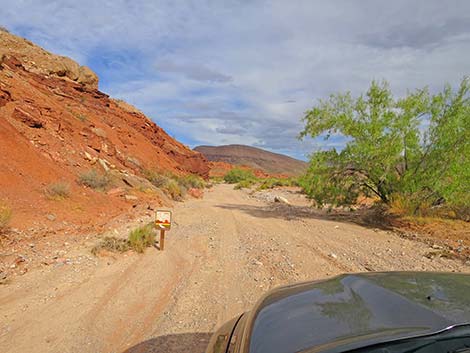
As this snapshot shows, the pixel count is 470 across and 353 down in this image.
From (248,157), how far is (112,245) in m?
131

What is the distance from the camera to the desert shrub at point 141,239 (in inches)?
277

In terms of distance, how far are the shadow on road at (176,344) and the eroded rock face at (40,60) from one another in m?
24.1

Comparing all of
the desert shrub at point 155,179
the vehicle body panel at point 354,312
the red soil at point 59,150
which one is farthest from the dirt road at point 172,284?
the desert shrub at point 155,179

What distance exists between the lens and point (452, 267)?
635 cm

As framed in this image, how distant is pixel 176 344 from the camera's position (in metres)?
3.62

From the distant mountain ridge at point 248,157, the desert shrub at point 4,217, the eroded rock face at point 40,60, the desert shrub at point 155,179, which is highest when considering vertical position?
the distant mountain ridge at point 248,157

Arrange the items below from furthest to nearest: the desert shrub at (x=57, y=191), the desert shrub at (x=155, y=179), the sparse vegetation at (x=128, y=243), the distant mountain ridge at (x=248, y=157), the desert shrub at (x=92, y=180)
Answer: the distant mountain ridge at (x=248, y=157)
the desert shrub at (x=155, y=179)
the desert shrub at (x=92, y=180)
the desert shrub at (x=57, y=191)
the sparse vegetation at (x=128, y=243)

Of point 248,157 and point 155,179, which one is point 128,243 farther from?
point 248,157

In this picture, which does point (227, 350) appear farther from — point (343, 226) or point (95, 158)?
point (95, 158)

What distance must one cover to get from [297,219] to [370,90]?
528cm

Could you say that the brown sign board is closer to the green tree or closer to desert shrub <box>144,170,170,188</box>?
the green tree

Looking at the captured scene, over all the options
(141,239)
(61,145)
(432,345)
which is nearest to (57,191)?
(141,239)

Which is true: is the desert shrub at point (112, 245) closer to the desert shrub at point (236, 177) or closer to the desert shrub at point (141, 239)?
the desert shrub at point (141, 239)

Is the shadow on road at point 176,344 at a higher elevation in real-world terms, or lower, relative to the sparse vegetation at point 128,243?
lower
